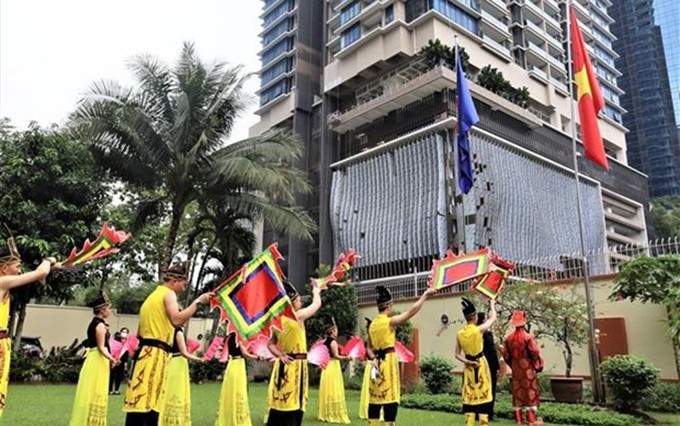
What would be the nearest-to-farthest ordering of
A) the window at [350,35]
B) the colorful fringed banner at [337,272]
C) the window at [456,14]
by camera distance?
the colorful fringed banner at [337,272] → the window at [456,14] → the window at [350,35]

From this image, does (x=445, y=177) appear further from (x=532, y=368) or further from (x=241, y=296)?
(x=241, y=296)

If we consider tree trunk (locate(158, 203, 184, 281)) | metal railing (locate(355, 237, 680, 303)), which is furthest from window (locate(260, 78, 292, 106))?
metal railing (locate(355, 237, 680, 303))

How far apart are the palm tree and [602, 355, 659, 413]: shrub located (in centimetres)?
1020

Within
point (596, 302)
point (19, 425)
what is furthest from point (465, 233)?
point (19, 425)

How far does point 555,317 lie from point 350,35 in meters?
34.4

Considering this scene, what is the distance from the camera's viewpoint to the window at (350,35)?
41584 mm

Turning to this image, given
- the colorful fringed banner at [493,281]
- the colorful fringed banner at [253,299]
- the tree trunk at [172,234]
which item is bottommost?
the colorful fringed banner at [253,299]

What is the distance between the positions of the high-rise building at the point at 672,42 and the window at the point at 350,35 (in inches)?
1955

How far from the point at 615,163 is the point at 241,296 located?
54.1 m

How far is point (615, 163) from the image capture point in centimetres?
5156

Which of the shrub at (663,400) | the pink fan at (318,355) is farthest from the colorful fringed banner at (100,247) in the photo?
the shrub at (663,400)

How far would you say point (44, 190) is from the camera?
1717 cm

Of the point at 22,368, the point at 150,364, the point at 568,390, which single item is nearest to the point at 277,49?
the point at 22,368

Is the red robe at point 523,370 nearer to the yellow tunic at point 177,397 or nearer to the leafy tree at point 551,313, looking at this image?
the leafy tree at point 551,313
